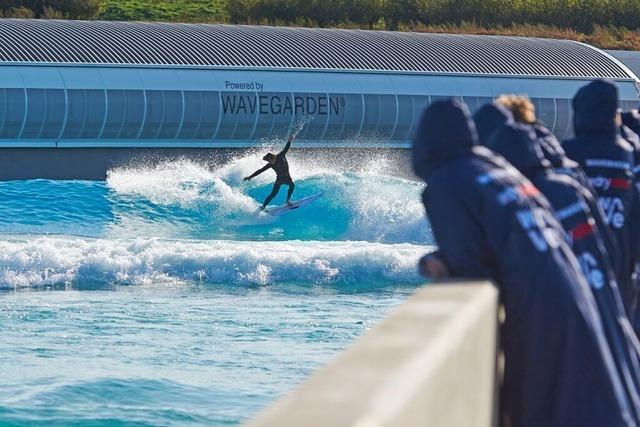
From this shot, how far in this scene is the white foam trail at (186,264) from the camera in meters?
20.5

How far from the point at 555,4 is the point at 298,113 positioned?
19.4 metres

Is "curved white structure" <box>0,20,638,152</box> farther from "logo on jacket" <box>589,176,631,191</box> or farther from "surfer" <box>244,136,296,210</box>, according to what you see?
"logo on jacket" <box>589,176,631,191</box>

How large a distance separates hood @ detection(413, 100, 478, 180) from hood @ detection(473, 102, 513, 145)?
0.67 m

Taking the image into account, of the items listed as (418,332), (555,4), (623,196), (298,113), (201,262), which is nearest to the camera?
(418,332)

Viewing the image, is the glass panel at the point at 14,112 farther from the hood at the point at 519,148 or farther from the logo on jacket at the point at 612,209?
the hood at the point at 519,148

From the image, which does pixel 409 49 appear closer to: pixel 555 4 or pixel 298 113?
pixel 298 113

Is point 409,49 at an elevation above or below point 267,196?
above

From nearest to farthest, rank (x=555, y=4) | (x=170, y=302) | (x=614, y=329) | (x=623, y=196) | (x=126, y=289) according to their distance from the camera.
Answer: (x=614, y=329) < (x=623, y=196) < (x=170, y=302) < (x=126, y=289) < (x=555, y=4)

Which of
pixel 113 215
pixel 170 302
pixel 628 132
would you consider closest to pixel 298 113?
pixel 113 215

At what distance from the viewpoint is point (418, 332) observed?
3854 mm

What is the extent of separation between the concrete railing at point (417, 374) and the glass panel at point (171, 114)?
27.8 metres

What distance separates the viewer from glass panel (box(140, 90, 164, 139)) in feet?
106

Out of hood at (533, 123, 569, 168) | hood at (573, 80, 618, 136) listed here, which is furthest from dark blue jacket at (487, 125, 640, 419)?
hood at (573, 80, 618, 136)

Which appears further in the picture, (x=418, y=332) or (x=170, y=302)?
(x=170, y=302)
